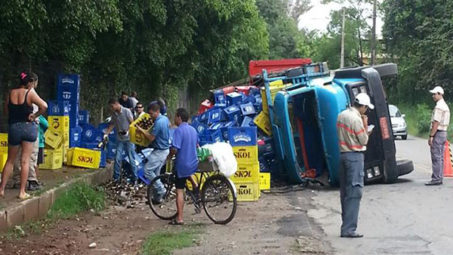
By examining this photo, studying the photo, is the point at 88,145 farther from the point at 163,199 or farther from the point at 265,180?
the point at 163,199

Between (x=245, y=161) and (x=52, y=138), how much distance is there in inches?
157

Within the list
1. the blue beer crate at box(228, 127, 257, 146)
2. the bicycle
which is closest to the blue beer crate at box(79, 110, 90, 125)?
the blue beer crate at box(228, 127, 257, 146)

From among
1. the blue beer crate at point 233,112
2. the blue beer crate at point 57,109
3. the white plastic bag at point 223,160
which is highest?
the blue beer crate at point 57,109

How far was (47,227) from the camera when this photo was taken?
892cm

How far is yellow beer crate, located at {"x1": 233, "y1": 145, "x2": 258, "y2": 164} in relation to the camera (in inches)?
453

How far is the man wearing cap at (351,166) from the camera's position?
27.7 ft

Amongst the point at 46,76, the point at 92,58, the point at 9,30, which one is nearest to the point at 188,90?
the point at 92,58

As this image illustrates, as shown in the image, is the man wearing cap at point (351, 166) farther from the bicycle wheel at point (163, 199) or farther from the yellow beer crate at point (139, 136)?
the yellow beer crate at point (139, 136)

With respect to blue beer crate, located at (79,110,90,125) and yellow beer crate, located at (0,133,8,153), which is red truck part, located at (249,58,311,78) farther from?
yellow beer crate, located at (0,133,8,153)

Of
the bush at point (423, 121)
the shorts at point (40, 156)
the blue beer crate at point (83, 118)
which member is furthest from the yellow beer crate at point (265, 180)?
the bush at point (423, 121)

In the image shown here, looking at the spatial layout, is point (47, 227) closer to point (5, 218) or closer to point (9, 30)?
point (5, 218)

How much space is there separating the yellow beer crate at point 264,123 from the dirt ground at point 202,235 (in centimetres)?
265

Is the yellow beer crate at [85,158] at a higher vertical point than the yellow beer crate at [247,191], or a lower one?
higher

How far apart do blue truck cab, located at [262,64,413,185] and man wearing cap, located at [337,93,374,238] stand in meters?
3.80
